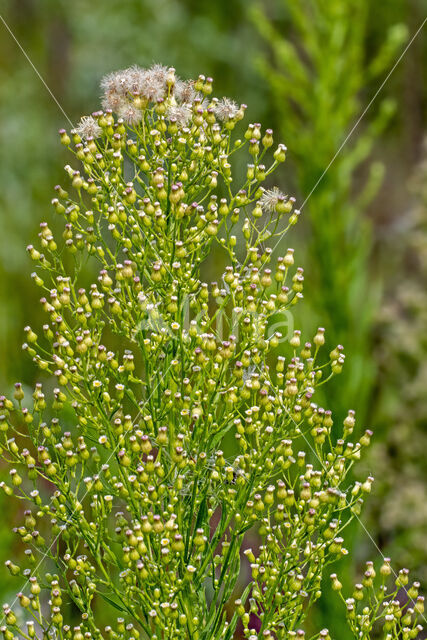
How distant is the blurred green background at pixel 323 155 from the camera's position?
3.31 m

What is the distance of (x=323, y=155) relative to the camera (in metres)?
3.29

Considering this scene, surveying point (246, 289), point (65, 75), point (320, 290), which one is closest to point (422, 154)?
point (65, 75)

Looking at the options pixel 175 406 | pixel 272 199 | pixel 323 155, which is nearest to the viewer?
pixel 175 406

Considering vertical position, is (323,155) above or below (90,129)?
above

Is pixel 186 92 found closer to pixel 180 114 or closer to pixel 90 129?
pixel 180 114

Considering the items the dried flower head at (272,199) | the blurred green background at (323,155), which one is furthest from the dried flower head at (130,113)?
the blurred green background at (323,155)

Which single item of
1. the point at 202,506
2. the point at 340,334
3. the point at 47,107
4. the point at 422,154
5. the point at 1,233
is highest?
the point at 422,154

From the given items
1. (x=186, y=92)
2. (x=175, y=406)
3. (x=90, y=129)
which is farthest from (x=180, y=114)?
(x=175, y=406)

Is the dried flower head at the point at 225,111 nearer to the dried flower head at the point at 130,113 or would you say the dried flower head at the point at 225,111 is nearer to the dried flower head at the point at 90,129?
the dried flower head at the point at 130,113

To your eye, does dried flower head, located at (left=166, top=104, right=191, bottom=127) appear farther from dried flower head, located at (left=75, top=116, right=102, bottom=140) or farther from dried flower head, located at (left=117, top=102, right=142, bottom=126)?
dried flower head, located at (left=75, top=116, right=102, bottom=140)

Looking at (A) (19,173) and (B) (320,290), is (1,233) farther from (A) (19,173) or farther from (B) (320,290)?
(B) (320,290)

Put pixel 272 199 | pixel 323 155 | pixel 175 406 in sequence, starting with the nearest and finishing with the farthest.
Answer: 1. pixel 175 406
2. pixel 272 199
3. pixel 323 155

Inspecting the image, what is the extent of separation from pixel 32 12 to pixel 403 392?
546cm

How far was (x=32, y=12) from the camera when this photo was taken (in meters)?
7.57
